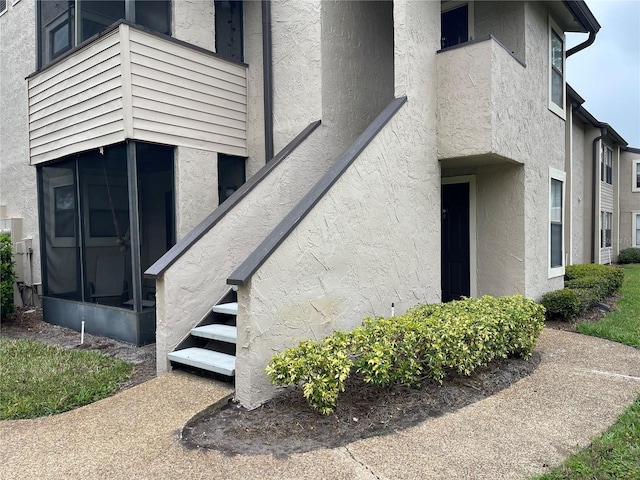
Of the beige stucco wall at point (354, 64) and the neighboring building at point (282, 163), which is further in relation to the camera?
the beige stucco wall at point (354, 64)

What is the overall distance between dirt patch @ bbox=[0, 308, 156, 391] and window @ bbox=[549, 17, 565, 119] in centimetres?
764

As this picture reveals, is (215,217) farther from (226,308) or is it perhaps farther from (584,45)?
(584,45)

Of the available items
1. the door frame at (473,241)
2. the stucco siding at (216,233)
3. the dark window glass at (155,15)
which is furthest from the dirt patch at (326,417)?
the dark window glass at (155,15)

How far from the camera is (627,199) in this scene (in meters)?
20.8

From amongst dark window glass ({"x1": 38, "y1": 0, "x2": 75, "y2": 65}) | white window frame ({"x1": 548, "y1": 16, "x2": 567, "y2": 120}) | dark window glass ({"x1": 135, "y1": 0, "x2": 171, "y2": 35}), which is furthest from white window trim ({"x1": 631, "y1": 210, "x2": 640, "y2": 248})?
dark window glass ({"x1": 38, "y1": 0, "x2": 75, "y2": 65})

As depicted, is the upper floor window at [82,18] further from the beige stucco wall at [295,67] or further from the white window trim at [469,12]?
the white window trim at [469,12]

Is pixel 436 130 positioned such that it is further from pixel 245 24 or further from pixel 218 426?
pixel 218 426

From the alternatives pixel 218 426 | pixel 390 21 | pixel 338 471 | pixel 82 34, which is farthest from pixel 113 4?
pixel 338 471

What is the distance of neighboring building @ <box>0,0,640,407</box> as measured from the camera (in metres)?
4.60

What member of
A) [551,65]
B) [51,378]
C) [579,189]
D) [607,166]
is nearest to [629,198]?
[607,166]

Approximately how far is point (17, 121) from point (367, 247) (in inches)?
321

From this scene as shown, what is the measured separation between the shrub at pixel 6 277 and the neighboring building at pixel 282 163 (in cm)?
70

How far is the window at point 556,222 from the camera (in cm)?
784

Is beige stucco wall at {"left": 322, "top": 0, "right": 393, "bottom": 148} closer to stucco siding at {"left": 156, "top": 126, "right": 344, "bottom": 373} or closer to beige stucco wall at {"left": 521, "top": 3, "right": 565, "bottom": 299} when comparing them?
Answer: stucco siding at {"left": 156, "top": 126, "right": 344, "bottom": 373}
